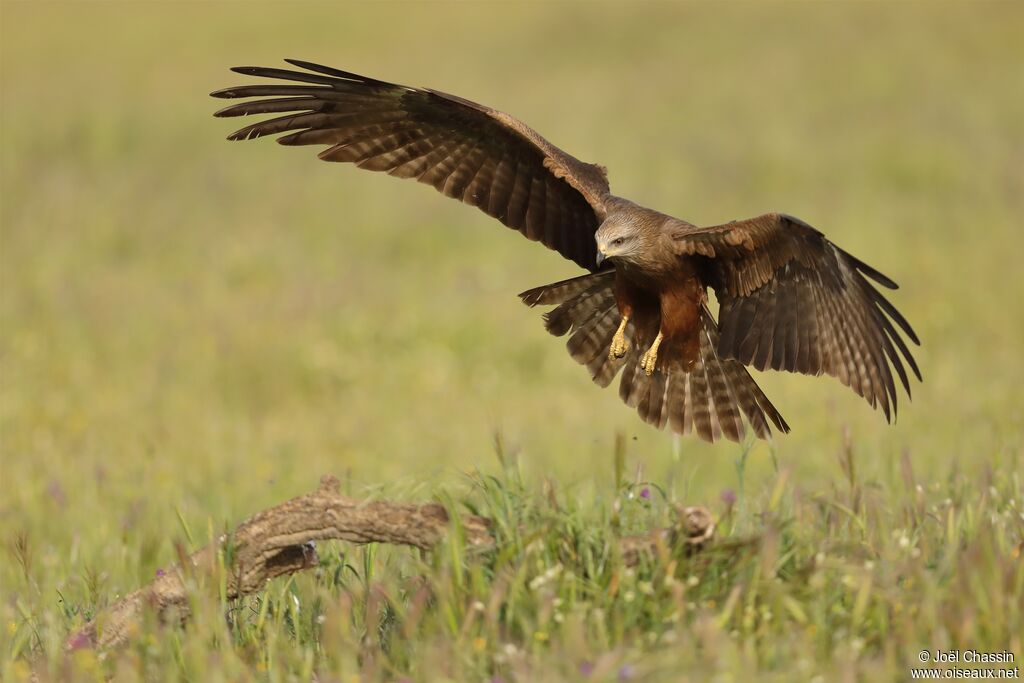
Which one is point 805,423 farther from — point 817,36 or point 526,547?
Result: point 817,36

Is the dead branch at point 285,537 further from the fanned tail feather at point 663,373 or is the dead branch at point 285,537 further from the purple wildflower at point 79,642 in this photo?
the fanned tail feather at point 663,373

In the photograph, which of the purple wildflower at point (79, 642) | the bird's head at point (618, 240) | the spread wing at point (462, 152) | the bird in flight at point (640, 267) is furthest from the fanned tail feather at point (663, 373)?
the purple wildflower at point (79, 642)

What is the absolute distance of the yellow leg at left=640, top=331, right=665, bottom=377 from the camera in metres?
5.99

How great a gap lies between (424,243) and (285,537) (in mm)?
10057

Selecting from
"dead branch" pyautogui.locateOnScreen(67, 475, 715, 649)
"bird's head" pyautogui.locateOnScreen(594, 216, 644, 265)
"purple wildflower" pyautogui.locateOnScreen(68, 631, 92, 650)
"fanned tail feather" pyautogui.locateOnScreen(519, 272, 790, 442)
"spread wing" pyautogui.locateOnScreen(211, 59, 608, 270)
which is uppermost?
"spread wing" pyautogui.locateOnScreen(211, 59, 608, 270)

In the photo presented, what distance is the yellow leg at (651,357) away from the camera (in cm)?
599

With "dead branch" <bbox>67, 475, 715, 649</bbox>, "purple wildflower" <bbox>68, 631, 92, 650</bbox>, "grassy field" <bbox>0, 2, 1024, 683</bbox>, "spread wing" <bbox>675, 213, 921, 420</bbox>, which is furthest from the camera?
"spread wing" <bbox>675, 213, 921, 420</bbox>

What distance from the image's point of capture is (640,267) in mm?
5828

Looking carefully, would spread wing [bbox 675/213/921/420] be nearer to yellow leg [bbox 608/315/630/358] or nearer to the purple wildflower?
yellow leg [bbox 608/315/630/358]

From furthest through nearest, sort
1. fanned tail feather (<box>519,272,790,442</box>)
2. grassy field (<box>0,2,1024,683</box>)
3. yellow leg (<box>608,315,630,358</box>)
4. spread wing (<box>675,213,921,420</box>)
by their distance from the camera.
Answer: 1. fanned tail feather (<box>519,272,790,442</box>)
2. yellow leg (<box>608,315,630,358</box>)
3. spread wing (<box>675,213,921,420</box>)
4. grassy field (<box>0,2,1024,683</box>)

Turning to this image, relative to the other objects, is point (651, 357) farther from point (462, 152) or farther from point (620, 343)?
point (462, 152)

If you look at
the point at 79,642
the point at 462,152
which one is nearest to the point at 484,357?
the point at 462,152

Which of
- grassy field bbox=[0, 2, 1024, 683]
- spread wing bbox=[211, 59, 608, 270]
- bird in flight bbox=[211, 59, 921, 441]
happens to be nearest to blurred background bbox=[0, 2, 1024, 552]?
grassy field bbox=[0, 2, 1024, 683]

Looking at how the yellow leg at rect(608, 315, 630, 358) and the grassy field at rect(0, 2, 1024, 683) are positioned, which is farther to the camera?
the yellow leg at rect(608, 315, 630, 358)
